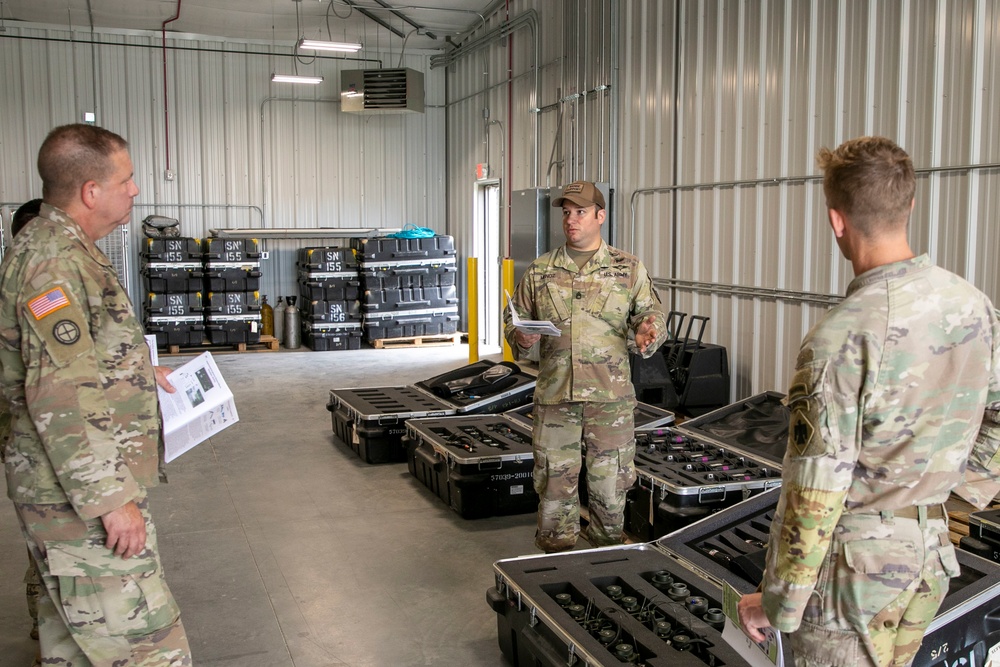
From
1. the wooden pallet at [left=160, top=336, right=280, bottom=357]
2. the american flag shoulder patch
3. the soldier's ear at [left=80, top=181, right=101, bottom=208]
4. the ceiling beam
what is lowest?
the wooden pallet at [left=160, top=336, right=280, bottom=357]

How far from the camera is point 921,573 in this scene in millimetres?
1908

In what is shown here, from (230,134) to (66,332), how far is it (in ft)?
41.9

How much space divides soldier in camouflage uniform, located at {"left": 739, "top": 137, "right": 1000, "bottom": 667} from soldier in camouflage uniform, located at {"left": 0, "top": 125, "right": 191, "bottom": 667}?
1652 mm

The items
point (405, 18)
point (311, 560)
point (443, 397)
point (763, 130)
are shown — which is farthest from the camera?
point (405, 18)

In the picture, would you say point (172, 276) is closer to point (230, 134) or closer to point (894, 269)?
point (230, 134)

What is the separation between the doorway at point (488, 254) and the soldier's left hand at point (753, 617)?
10.9m

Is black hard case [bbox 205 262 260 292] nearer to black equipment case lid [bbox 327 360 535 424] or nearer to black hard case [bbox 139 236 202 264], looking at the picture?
black hard case [bbox 139 236 202 264]

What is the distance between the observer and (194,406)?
106 inches

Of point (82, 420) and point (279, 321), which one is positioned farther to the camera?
point (279, 321)

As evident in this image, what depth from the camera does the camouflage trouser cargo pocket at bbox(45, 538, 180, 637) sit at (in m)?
2.36

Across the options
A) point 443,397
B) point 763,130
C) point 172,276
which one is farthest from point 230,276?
point 763,130

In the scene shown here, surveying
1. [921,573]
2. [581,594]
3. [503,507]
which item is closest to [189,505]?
[503,507]

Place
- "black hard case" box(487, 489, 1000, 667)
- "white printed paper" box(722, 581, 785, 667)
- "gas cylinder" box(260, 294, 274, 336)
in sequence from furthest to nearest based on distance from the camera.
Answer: "gas cylinder" box(260, 294, 274, 336)
"black hard case" box(487, 489, 1000, 667)
"white printed paper" box(722, 581, 785, 667)

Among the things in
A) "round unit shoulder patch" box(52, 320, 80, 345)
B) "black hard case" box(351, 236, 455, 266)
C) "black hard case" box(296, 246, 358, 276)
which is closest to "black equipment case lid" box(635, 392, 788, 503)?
"round unit shoulder patch" box(52, 320, 80, 345)
